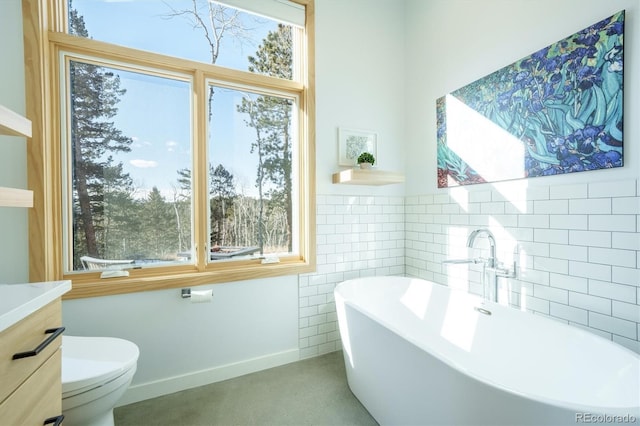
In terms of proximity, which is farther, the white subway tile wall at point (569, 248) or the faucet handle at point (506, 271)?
the faucet handle at point (506, 271)

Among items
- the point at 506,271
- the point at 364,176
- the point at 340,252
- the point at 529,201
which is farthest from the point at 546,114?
the point at 340,252

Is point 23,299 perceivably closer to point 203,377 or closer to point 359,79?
point 203,377

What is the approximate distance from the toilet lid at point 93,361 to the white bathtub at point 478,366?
1.23 metres

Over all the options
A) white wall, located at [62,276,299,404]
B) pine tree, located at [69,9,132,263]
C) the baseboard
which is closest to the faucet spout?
white wall, located at [62,276,299,404]

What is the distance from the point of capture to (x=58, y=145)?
1800mm

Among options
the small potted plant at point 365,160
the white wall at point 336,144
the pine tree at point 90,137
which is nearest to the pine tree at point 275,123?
the white wall at point 336,144

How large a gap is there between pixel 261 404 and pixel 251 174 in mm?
1682

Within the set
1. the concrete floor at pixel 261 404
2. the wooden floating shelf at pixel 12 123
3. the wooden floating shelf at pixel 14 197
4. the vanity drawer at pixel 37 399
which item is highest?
the wooden floating shelf at pixel 12 123

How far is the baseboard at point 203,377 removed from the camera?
1.92 meters

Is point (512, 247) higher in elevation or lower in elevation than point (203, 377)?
higher

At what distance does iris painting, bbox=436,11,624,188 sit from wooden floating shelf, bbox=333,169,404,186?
491mm

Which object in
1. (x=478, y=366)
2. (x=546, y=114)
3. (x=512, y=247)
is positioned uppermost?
(x=546, y=114)

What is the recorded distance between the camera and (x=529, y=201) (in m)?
1.88

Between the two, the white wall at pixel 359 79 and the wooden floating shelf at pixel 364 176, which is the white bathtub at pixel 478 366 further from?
the white wall at pixel 359 79
